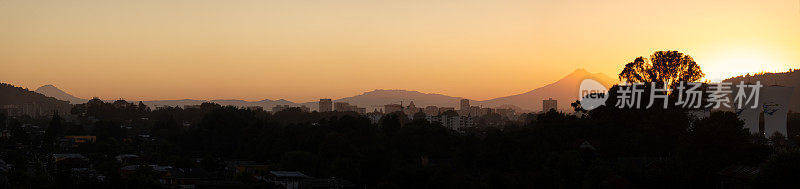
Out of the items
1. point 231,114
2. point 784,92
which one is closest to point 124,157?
point 231,114

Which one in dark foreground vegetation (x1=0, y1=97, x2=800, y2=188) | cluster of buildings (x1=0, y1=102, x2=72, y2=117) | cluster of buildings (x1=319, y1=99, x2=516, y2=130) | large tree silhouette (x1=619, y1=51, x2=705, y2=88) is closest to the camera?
dark foreground vegetation (x1=0, y1=97, x2=800, y2=188)

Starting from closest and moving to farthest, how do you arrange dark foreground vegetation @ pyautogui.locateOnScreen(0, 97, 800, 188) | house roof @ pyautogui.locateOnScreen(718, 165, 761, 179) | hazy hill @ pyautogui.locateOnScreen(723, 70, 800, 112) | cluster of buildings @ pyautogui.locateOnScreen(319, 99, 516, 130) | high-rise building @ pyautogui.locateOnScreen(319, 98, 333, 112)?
house roof @ pyautogui.locateOnScreen(718, 165, 761, 179) < dark foreground vegetation @ pyautogui.locateOnScreen(0, 97, 800, 188) < hazy hill @ pyautogui.locateOnScreen(723, 70, 800, 112) < cluster of buildings @ pyautogui.locateOnScreen(319, 99, 516, 130) < high-rise building @ pyautogui.locateOnScreen(319, 98, 333, 112)

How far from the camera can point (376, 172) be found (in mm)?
31953

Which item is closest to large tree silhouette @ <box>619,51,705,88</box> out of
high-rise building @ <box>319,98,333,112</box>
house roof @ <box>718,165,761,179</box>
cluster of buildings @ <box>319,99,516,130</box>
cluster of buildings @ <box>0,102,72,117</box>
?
house roof @ <box>718,165,761,179</box>

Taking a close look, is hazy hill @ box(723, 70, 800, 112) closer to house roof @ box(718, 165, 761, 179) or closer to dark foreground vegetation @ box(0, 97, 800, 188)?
dark foreground vegetation @ box(0, 97, 800, 188)

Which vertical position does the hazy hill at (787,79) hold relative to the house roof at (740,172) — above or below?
above

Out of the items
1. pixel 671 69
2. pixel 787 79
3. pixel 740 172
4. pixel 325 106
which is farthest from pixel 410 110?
pixel 740 172

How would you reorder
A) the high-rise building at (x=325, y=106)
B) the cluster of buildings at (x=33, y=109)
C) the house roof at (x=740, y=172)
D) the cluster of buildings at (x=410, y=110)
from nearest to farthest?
the house roof at (x=740, y=172)
the cluster of buildings at (x=410, y=110)
the cluster of buildings at (x=33, y=109)
the high-rise building at (x=325, y=106)

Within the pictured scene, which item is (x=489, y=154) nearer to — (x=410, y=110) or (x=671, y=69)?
(x=671, y=69)

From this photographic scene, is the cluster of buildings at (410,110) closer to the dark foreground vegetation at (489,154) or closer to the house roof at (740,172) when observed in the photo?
the dark foreground vegetation at (489,154)

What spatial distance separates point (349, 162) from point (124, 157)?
19125mm

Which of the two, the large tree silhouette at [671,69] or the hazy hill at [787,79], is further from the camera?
the hazy hill at [787,79]

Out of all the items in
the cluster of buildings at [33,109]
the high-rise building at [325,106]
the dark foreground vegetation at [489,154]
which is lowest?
the dark foreground vegetation at [489,154]

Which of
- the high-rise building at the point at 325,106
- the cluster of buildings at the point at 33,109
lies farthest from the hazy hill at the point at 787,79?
the cluster of buildings at the point at 33,109
